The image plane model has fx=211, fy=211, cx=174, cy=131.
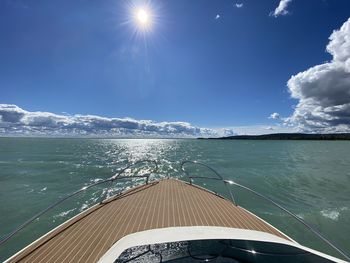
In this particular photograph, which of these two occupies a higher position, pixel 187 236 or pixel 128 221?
pixel 187 236

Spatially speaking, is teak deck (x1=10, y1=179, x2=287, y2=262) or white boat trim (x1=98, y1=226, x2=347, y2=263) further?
teak deck (x1=10, y1=179, x2=287, y2=262)

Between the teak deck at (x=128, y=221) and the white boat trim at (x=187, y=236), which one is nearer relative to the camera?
the white boat trim at (x=187, y=236)

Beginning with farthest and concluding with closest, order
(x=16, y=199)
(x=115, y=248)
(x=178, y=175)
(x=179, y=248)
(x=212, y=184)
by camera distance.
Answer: (x=178, y=175) < (x=212, y=184) < (x=16, y=199) < (x=179, y=248) < (x=115, y=248)

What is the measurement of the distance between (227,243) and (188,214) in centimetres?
175

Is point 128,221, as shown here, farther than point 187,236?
Yes

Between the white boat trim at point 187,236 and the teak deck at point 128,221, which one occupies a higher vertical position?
the white boat trim at point 187,236

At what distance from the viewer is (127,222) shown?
4598 mm

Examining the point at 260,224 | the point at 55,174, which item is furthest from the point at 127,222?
the point at 55,174

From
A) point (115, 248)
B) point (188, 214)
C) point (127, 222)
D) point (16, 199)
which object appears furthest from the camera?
point (16, 199)

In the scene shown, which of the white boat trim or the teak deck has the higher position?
the white boat trim

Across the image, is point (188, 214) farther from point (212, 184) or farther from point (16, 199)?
point (16, 199)

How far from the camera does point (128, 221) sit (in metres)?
4.65

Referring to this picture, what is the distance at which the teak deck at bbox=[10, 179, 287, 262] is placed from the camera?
3.53 metres

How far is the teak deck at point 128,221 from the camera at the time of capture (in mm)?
3533
